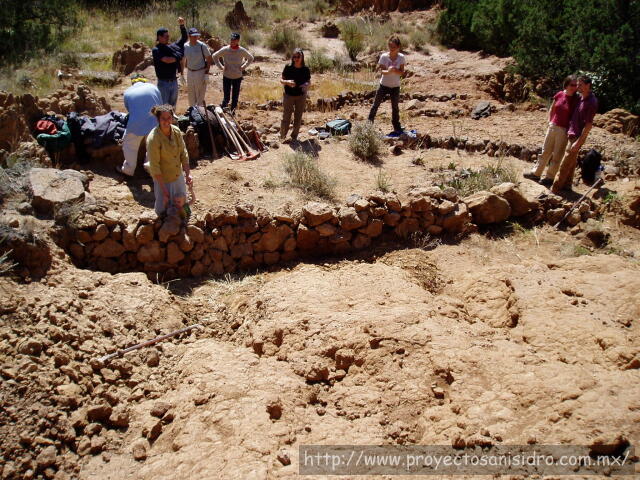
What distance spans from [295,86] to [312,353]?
5.15m

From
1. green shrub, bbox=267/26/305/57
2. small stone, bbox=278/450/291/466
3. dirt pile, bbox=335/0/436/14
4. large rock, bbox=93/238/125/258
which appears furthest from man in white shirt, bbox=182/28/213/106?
dirt pile, bbox=335/0/436/14

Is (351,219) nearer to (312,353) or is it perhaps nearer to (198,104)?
(312,353)

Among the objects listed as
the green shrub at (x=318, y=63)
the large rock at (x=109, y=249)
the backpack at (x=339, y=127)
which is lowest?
the large rock at (x=109, y=249)

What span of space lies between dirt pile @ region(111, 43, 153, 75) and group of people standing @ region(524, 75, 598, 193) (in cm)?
955

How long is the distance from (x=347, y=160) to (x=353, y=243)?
2.29 metres

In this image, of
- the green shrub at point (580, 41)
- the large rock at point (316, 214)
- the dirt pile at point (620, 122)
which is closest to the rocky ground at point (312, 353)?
the large rock at point (316, 214)

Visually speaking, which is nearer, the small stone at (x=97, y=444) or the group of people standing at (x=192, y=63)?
the small stone at (x=97, y=444)

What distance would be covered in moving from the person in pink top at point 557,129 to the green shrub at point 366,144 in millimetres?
2386

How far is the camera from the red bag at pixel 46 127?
7.04 meters

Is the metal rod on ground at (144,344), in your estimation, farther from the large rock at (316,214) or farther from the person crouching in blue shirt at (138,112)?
the person crouching in blue shirt at (138,112)

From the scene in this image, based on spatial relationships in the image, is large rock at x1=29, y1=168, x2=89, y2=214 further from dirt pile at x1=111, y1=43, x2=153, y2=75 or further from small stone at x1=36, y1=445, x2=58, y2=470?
dirt pile at x1=111, y1=43, x2=153, y2=75

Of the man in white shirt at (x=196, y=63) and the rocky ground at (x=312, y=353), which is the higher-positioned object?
the man in white shirt at (x=196, y=63)

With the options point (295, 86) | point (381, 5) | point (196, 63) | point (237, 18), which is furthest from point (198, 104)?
point (381, 5)

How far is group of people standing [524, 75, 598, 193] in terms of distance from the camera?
687 centimetres
